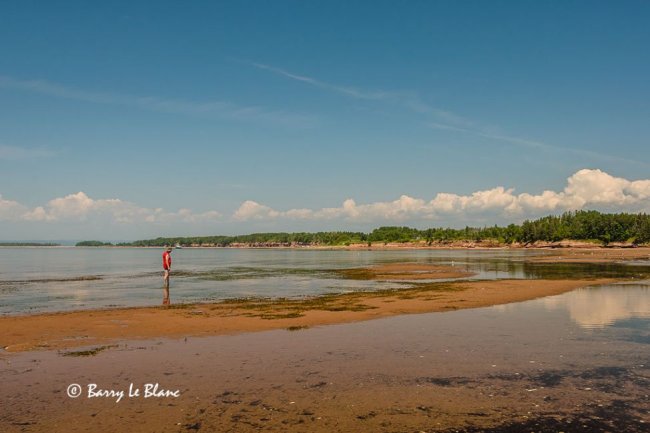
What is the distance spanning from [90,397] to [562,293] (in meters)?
31.3

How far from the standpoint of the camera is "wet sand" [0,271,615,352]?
64.8ft

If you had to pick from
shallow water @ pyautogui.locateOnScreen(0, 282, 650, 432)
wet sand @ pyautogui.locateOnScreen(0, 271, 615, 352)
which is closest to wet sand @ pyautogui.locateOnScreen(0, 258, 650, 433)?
shallow water @ pyautogui.locateOnScreen(0, 282, 650, 432)

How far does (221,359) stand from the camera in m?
15.6

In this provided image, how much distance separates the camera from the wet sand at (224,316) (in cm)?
1977

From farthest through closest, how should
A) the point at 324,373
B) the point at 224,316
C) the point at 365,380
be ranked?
the point at 224,316
the point at 324,373
the point at 365,380

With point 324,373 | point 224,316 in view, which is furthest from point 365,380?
point 224,316

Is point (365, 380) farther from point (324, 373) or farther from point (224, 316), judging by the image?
point (224, 316)

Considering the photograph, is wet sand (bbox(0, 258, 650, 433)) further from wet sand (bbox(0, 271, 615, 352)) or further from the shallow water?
wet sand (bbox(0, 271, 615, 352))

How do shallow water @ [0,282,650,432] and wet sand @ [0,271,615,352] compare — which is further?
wet sand @ [0,271,615,352]

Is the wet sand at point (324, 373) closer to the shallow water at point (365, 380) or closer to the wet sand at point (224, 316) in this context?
the shallow water at point (365, 380)

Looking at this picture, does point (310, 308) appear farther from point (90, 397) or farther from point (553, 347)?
point (90, 397)

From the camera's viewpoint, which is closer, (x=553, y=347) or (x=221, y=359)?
(x=221, y=359)

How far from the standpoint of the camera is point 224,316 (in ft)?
80.5

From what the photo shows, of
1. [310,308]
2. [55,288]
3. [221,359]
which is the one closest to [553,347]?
[221,359]
